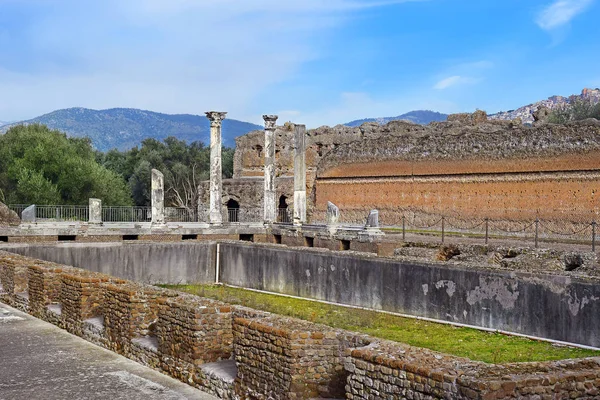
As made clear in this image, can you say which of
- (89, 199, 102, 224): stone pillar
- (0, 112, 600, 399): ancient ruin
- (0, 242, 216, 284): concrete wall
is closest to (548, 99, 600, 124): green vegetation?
(0, 112, 600, 399): ancient ruin

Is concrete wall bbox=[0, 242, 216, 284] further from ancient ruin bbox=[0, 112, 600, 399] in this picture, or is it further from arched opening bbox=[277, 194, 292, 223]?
arched opening bbox=[277, 194, 292, 223]

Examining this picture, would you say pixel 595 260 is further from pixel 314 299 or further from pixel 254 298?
pixel 254 298

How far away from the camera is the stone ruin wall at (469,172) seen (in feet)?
90.9

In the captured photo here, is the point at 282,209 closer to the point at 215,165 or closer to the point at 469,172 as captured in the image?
the point at 215,165

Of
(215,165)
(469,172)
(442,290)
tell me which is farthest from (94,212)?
(469,172)

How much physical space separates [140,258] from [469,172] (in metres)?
17.0

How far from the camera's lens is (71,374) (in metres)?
7.19

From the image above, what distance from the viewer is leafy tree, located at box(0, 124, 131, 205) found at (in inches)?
1715

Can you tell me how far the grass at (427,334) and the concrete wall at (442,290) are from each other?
32 cm

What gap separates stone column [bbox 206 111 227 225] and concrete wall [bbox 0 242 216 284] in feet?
25.3

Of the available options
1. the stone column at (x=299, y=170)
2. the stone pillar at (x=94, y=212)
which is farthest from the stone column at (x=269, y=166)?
the stone pillar at (x=94, y=212)

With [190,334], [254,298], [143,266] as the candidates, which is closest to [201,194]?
[143,266]

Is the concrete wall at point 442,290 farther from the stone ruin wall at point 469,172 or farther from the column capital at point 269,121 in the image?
the stone ruin wall at point 469,172

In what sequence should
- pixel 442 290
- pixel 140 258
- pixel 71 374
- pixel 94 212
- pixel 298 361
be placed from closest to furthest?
pixel 298 361
pixel 71 374
pixel 442 290
pixel 140 258
pixel 94 212
